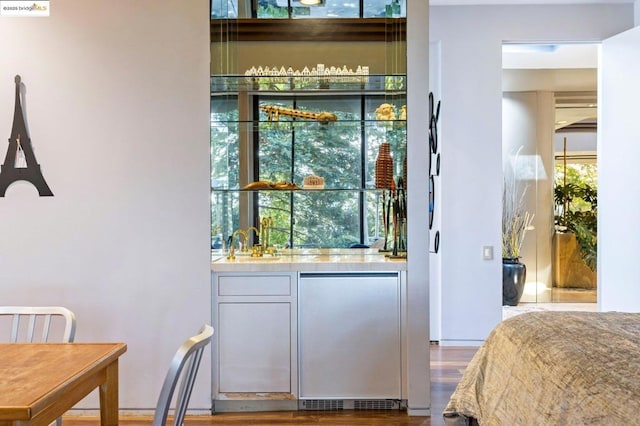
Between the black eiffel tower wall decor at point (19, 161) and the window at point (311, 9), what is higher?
the window at point (311, 9)

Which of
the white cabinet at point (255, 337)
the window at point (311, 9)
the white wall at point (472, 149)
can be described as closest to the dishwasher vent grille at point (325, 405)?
the white cabinet at point (255, 337)

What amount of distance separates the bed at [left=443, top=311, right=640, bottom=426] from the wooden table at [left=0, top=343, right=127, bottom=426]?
4.30 ft

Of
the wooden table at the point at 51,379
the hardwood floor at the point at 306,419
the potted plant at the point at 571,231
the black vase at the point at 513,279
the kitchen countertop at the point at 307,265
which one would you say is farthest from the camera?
the potted plant at the point at 571,231

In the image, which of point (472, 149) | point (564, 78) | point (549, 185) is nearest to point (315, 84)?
point (472, 149)

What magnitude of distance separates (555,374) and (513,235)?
4367 millimetres

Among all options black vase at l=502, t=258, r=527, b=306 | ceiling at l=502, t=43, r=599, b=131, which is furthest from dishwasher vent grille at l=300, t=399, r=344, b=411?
ceiling at l=502, t=43, r=599, b=131

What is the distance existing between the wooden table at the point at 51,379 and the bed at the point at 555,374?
4.30 ft

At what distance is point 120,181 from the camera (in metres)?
3.05

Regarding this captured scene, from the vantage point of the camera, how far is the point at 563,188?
19.9 ft

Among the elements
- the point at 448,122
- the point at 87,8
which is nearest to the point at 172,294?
the point at 87,8

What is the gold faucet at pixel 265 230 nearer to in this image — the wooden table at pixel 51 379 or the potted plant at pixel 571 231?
the wooden table at pixel 51 379

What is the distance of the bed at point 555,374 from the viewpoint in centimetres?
128

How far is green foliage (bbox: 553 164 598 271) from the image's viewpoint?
19.1 ft

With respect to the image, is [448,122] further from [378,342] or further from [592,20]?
[378,342]
